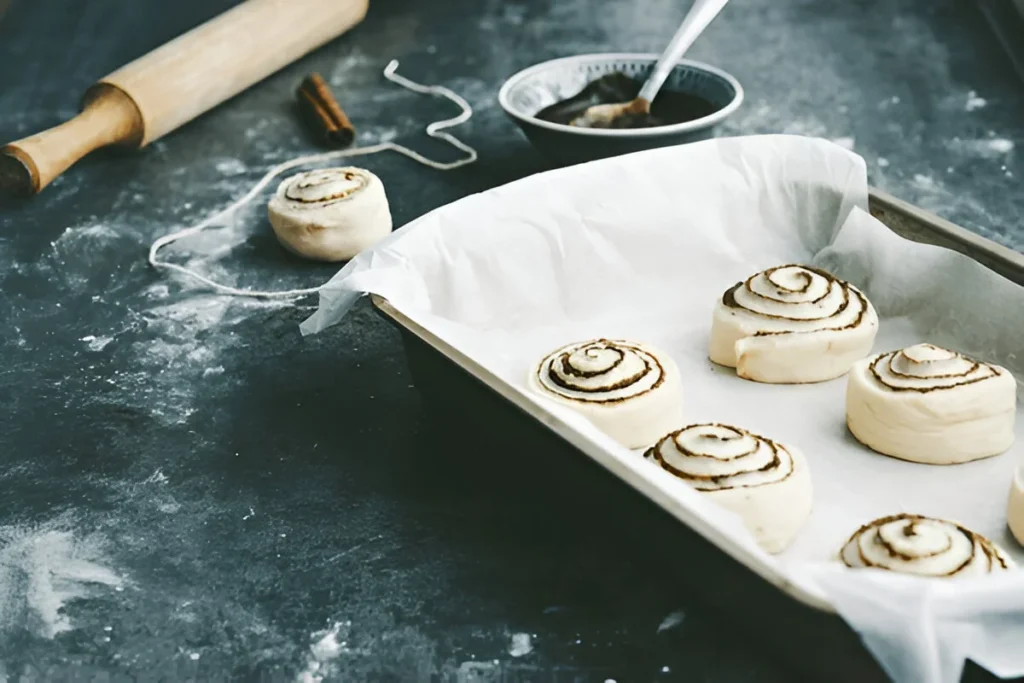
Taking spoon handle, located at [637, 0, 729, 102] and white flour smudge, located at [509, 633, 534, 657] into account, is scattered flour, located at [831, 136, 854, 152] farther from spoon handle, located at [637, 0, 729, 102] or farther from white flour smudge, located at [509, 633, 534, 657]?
white flour smudge, located at [509, 633, 534, 657]

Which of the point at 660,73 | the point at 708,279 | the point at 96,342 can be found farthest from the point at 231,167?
the point at 708,279

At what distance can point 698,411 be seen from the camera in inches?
50.8

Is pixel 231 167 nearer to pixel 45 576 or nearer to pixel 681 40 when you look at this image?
pixel 681 40

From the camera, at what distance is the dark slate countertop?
3.22 ft

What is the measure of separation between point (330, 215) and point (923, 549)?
1.01 meters

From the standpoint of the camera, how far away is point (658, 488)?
0.86m

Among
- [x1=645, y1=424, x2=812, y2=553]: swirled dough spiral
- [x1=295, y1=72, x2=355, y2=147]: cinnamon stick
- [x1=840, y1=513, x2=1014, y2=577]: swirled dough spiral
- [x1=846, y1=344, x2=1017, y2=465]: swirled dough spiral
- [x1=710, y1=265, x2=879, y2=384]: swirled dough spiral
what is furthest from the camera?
[x1=295, y1=72, x2=355, y2=147]: cinnamon stick

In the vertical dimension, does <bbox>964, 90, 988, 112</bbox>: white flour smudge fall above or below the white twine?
below

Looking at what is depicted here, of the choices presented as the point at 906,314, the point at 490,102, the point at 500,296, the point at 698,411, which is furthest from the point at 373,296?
the point at 490,102

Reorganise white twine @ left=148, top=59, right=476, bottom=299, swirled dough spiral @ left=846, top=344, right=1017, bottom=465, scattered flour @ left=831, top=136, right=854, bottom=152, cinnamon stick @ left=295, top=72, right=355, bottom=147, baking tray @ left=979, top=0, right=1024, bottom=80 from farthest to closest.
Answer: baking tray @ left=979, top=0, right=1024, bottom=80, cinnamon stick @ left=295, top=72, right=355, bottom=147, scattered flour @ left=831, top=136, right=854, bottom=152, white twine @ left=148, top=59, right=476, bottom=299, swirled dough spiral @ left=846, top=344, right=1017, bottom=465

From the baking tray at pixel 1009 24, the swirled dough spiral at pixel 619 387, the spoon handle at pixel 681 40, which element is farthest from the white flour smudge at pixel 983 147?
the swirled dough spiral at pixel 619 387

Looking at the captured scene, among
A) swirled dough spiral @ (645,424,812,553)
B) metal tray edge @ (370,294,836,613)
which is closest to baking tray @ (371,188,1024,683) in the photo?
metal tray edge @ (370,294,836,613)

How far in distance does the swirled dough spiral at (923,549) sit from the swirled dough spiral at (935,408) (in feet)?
0.65

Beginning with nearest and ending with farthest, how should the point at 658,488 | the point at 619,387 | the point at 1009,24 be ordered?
the point at 658,488 < the point at 619,387 < the point at 1009,24
